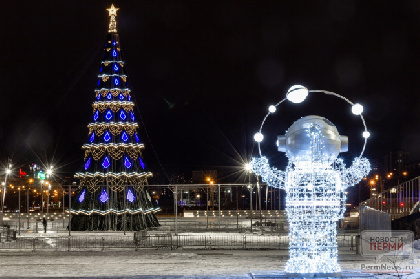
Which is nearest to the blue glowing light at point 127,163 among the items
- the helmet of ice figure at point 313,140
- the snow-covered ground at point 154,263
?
the snow-covered ground at point 154,263

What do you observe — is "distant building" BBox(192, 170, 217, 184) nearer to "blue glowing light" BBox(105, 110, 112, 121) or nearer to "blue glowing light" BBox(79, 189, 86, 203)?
"blue glowing light" BBox(79, 189, 86, 203)

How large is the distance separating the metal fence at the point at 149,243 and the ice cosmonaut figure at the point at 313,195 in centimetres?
1292

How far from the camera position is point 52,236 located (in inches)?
1387

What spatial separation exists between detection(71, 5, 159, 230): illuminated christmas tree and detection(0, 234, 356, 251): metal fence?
2.91m

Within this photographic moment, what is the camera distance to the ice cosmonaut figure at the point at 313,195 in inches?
561

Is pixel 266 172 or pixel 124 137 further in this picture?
pixel 124 137

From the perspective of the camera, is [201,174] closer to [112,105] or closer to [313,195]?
[112,105]

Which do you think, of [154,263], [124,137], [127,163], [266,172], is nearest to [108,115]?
[124,137]

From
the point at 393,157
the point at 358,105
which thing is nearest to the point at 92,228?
the point at 358,105

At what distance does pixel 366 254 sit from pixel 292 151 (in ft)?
36.4

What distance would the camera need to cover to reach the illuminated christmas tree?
35.7m

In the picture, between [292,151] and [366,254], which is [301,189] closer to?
[292,151]

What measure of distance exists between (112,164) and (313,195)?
76.8ft

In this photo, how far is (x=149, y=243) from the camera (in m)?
29.1
